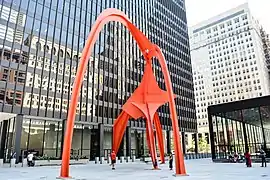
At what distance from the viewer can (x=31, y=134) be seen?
33812 mm

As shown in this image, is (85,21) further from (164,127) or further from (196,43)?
(196,43)

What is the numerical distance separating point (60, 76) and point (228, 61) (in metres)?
112

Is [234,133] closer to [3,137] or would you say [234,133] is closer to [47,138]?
[47,138]

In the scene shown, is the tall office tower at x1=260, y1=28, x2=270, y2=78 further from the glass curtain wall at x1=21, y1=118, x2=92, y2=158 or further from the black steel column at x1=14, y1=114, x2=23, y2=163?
the black steel column at x1=14, y1=114, x2=23, y2=163

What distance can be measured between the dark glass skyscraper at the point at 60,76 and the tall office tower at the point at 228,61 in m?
78.6

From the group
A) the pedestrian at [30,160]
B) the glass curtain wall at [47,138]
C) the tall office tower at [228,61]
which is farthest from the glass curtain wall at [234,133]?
the tall office tower at [228,61]

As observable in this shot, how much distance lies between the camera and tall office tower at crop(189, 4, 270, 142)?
387 feet

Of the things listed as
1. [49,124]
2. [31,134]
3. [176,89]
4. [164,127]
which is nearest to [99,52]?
[49,124]

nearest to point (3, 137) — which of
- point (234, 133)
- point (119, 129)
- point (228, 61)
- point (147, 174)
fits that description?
point (119, 129)

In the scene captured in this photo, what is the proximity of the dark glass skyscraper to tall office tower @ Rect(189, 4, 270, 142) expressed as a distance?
78598 millimetres

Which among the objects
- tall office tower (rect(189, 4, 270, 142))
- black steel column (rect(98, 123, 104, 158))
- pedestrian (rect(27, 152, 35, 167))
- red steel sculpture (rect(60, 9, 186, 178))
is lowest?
pedestrian (rect(27, 152, 35, 167))

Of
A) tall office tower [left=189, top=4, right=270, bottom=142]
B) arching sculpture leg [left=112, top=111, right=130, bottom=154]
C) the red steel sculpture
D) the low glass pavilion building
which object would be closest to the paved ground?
the red steel sculpture

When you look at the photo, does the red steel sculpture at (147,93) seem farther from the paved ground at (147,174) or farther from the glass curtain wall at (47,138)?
the glass curtain wall at (47,138)

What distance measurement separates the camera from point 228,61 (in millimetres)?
128375
